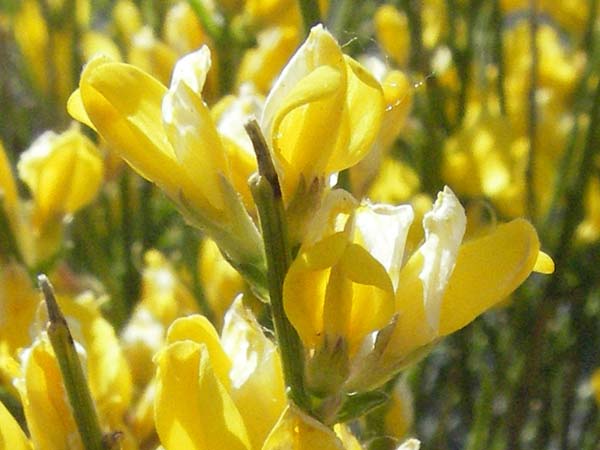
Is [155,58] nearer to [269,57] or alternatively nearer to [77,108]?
[269,57]

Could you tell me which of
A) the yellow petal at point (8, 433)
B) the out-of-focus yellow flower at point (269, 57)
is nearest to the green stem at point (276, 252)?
the yellow petal at point (8, 433)

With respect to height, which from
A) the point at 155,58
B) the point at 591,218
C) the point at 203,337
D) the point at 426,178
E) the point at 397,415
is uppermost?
the point at 203,337

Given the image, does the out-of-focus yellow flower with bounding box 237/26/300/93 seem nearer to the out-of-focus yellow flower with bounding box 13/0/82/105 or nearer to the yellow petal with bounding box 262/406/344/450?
the out-of-focus yellow flower with bounding box 13/0/82/105

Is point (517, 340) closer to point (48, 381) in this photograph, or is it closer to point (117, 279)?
point (117, 279)

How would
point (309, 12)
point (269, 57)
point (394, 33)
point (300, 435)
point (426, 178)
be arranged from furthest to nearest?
point (394, 33) → point (426, 178) → point (269, 57) → point (309, 12) → point (300, 435)

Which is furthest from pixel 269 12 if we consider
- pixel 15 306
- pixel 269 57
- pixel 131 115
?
pixel 131 115

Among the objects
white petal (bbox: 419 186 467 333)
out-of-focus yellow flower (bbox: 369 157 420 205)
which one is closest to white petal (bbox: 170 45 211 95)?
white petal (bbox: 419 186 467 333)
